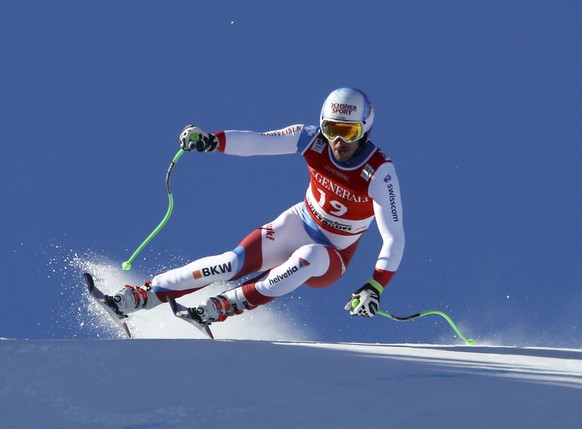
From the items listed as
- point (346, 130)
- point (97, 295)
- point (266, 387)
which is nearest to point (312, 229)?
point (346, 130)

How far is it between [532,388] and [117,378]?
4.77 feet

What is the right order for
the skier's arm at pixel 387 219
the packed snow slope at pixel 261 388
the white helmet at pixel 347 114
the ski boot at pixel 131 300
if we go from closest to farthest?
the packed snow slope at pixel 261 388, the skier's arm at pixel 387 219, the white helmet at pixel 347 114, the ski boot at pixel 131 300

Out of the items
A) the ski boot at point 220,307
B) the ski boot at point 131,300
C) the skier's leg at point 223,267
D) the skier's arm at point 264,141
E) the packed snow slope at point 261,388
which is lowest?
the packed snow slope at point 261,388

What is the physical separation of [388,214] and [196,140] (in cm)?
115

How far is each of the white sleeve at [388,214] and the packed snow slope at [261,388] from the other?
1.17 meters

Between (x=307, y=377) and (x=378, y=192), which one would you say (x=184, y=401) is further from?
(x=378, y=192)

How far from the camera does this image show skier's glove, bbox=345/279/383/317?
500cm

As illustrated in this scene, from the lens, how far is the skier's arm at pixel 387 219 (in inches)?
206

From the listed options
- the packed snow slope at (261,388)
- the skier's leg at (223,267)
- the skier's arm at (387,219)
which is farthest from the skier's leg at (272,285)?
the packed snow slope at (261,388)

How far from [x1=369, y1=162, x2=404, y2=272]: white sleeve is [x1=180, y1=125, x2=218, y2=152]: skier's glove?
94cm

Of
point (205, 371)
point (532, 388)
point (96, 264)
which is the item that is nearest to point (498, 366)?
point (532, 388)

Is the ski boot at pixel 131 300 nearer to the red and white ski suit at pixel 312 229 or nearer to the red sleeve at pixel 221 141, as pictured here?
the red and white ski suit at pixel 312 229

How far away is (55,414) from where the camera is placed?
3072 mm

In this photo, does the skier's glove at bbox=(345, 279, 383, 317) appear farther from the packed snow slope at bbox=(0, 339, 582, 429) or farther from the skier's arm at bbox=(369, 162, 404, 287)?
the packed snow slope at bbox=(0, 339, 582, 429)
